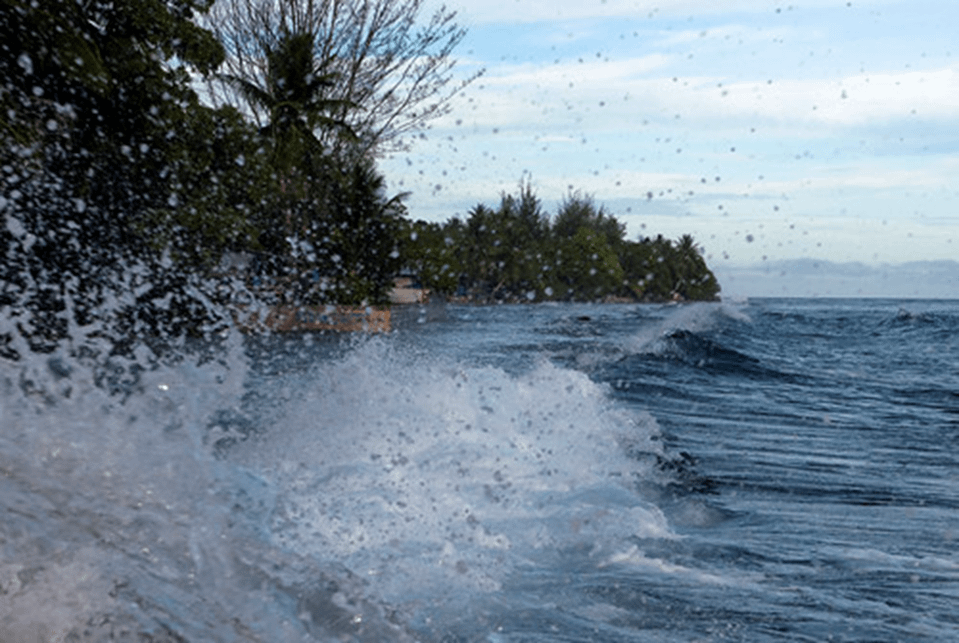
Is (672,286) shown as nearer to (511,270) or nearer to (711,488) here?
(511,270)

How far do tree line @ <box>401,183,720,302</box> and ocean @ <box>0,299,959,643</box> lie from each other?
4077 cm

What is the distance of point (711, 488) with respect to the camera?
7.39 metres

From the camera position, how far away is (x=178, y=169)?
22312 millimetres

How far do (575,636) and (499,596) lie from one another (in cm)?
49

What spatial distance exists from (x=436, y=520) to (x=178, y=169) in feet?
60.3

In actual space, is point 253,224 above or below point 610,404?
above

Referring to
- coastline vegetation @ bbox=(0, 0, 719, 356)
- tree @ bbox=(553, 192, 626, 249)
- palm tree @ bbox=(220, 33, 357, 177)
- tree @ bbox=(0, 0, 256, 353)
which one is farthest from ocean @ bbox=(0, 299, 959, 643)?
tree @ bbox=(553, 192, 626, 249)

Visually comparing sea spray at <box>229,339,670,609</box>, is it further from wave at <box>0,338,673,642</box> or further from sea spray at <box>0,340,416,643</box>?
sea spray at <box>0,340,416,643</box>

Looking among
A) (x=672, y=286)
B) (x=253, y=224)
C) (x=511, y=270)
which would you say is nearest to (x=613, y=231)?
(x=672, y=286)

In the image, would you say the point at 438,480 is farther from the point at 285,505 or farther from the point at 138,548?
the point at 138,548

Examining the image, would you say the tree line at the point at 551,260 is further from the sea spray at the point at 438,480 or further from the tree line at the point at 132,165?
the sea spray at the point at 438,480

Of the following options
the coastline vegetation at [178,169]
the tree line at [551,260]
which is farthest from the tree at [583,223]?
the coastline vegetation at [178,169]

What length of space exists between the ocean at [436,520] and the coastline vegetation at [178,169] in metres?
5.53

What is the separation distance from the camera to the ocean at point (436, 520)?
11.8ft
